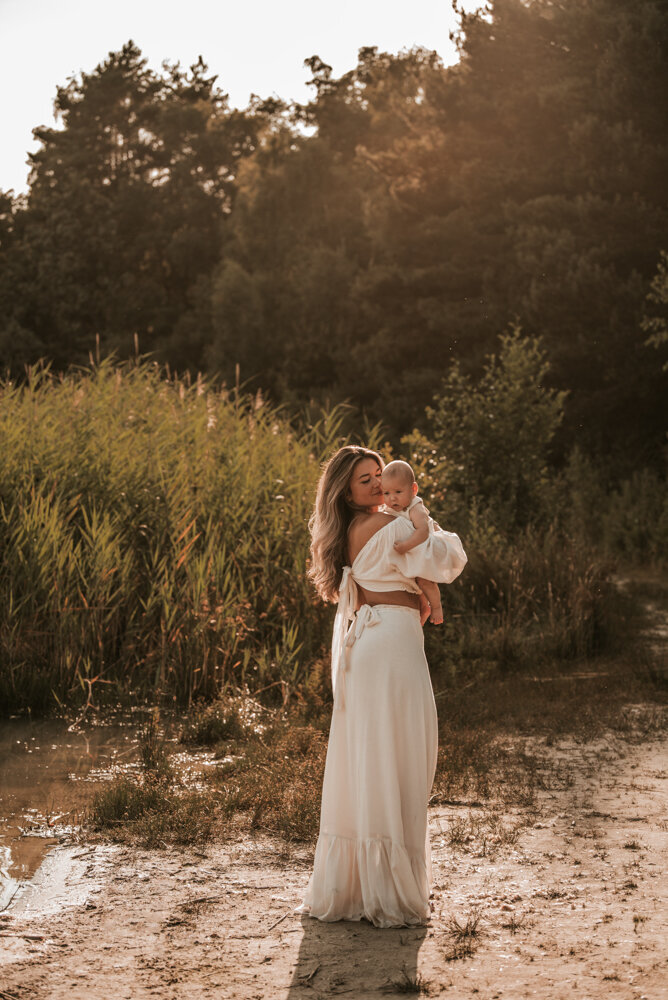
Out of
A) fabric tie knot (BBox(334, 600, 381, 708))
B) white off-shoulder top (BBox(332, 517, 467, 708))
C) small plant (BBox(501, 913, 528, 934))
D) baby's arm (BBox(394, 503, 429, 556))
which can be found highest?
baby's arm (BBox(394, 503, 429, 556))

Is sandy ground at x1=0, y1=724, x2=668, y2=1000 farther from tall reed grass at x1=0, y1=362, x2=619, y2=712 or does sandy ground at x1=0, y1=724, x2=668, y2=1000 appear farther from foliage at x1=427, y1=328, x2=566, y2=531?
foliage at x1=427, y1=328, x2=566, y2=531

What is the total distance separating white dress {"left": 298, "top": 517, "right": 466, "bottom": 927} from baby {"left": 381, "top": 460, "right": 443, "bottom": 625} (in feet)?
0.17

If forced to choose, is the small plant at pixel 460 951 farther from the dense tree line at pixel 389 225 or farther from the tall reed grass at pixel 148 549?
the dense tree line at pixel 389 225

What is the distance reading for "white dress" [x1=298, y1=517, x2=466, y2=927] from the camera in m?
5.00

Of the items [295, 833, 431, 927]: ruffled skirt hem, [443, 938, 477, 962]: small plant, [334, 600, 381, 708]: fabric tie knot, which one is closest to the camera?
[443, 938, 477, 962]: small plant

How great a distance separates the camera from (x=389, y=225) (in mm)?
31297

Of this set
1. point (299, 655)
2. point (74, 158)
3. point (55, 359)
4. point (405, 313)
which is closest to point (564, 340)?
point (405, 313)

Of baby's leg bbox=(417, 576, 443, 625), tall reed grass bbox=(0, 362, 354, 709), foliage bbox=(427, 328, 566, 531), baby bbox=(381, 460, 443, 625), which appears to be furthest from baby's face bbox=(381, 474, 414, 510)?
foliage bbox=(427, 328, 566, 531)

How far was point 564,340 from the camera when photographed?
26359mm

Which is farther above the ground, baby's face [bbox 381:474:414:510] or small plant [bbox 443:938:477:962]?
baby's face [bbox 381:474:414:510]

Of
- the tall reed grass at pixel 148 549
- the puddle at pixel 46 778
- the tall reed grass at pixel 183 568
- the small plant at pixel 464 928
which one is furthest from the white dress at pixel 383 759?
the tall reed grass at pixel 148 549

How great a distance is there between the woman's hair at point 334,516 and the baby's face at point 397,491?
0.72ft

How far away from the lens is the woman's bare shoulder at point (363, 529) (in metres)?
5.30

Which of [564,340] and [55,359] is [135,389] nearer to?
[564,340]
